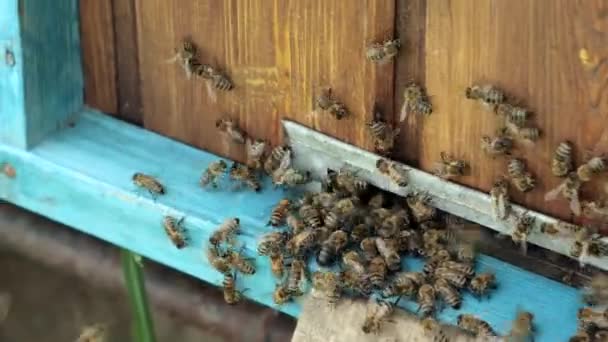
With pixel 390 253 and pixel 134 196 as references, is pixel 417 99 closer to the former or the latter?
pixel 390 253

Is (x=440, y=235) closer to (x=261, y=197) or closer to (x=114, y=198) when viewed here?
(x=261, y=197)

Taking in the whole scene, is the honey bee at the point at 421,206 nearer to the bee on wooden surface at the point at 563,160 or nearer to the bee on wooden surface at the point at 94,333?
the bee on wooden surface at the point at 563,160

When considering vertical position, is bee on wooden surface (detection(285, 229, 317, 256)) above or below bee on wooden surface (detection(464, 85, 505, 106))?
below

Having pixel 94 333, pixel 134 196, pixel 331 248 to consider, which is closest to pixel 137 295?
pixel 94 333

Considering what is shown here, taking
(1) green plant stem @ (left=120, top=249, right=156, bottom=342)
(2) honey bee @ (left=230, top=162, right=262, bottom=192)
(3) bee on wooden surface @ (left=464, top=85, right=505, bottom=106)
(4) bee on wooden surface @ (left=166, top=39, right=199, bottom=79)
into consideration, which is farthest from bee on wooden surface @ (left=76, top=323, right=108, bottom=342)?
(3) bee on wooden surface @ (left=464, top=85, right=505, bottom=106)

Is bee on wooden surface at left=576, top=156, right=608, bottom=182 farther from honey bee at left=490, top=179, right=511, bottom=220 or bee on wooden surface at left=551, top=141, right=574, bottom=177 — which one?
honey bee at left=490, top=179, right=511, bottom=220

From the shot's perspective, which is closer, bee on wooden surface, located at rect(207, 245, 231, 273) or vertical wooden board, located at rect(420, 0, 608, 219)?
vertical wooden board, located at rect(420, 0, 608, 219)

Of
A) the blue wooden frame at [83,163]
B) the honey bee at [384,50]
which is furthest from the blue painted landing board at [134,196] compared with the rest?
the honey bee at [384,50]
